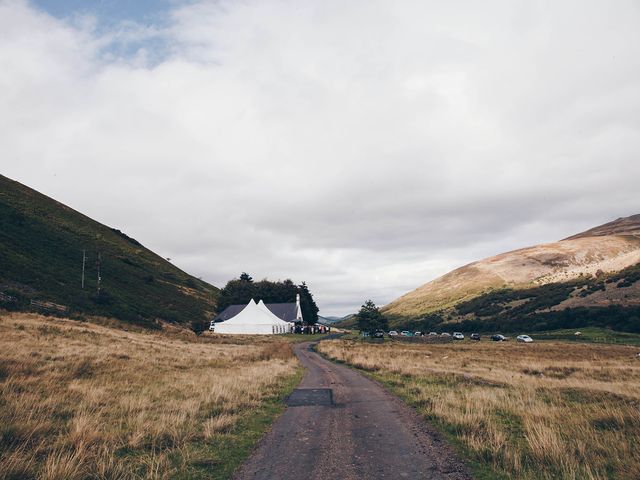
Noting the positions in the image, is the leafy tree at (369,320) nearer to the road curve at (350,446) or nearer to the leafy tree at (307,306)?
the leafy tree at (307,306)

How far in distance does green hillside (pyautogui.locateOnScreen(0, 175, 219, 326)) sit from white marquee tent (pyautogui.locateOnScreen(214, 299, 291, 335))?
7.70 meters

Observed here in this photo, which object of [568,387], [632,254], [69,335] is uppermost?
[632,254]

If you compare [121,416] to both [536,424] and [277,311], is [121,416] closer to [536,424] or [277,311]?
[536,424]

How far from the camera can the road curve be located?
740 cm

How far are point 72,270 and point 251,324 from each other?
3869cm

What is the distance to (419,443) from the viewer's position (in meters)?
9.37

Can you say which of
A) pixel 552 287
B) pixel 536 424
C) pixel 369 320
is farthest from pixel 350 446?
pixel 552 287

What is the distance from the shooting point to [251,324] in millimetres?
92375

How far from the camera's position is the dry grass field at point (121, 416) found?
7.38 meters

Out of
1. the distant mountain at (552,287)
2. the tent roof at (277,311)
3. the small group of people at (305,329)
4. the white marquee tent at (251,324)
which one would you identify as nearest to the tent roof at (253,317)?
the white marquee tent at (251,324)

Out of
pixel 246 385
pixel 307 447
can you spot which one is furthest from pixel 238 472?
pixel 246 385

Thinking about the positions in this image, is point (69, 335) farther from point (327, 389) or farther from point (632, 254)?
point (632, 254)

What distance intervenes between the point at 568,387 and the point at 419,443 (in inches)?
463

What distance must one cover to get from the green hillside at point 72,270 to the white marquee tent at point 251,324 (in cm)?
770
